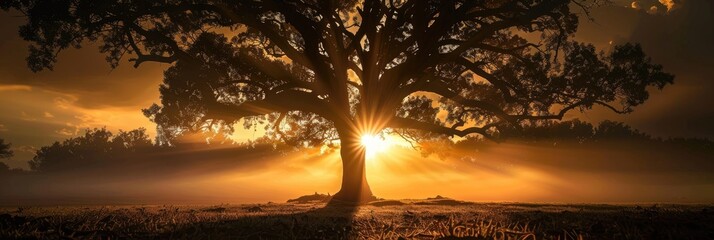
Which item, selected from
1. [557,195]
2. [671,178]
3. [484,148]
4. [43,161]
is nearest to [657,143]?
[671,178]

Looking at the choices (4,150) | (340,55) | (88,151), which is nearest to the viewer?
(340,55)

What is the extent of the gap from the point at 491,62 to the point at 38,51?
2107cm

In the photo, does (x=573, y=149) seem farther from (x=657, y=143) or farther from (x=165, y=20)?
(x=165, y=20)

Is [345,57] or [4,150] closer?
Answer: [345,57]

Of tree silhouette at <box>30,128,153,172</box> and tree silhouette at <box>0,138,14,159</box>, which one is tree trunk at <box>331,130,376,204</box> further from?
tree silhouette at <box>30,128,153,172</box>

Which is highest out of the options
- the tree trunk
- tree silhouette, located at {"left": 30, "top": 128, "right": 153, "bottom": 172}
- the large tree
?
tree silhouette, located at {"left": 30, "top": 128, "right": 153, "bottom": 172}

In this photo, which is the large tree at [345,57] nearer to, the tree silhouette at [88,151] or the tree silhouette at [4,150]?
the tree silhouette at [4,150]

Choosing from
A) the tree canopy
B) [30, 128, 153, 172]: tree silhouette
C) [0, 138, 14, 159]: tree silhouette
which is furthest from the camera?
[30, 128, 153, 172]: tree silhouette

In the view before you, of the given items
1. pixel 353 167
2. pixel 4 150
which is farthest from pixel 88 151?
pixel 353 167

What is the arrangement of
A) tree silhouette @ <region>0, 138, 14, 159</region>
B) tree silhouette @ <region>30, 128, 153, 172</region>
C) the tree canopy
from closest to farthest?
the tree canopy
tree silhouette @ <region>0, 138, 14, 159</region>
tree silhouette @ <region>30, 128, 153, 172</region>

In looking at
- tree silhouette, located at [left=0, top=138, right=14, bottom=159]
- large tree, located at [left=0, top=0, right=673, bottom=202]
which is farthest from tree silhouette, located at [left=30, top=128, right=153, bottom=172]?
large tree, located at [left=0, top=0, right=673, bottom=202]

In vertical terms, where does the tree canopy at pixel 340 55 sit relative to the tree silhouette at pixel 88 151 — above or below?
below

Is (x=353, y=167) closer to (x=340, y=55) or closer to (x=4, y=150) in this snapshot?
(x=340, y=55)

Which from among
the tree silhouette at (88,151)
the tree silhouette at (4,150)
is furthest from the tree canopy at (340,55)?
the tree silhouette at (88,151)
